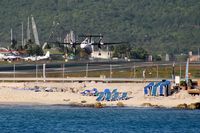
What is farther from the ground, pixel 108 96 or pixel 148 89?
pixel 148 89

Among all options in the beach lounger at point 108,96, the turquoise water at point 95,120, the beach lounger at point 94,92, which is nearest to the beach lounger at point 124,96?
the beach lounger at point 108,96

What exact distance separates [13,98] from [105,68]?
1698 inches

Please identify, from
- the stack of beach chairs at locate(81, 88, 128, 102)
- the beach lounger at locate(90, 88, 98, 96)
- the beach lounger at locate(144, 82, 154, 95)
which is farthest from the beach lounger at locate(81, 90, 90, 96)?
the beach lounger at locate(144, 82, 154, 95)

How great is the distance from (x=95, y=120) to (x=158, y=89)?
59.6 ft

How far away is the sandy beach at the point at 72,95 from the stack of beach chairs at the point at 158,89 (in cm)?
65

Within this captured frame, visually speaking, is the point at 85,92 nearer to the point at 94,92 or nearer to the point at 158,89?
the point at 94,92

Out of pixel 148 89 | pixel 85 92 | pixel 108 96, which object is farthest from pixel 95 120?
pixel 85 92

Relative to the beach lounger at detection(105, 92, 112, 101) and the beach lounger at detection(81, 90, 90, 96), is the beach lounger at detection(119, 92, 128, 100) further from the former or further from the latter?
the beach lounger at detection(81, 90, 90, 96)

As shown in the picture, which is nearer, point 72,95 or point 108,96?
point 108,96

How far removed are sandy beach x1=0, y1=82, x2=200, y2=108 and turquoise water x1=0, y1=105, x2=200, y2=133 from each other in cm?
439

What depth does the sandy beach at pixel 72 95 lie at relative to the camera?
95.1 meters

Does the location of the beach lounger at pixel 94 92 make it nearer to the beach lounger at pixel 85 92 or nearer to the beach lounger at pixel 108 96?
the beach lounger at pixel 85 92

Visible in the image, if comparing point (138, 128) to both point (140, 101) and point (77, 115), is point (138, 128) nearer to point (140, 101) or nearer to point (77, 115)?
point (77, 115)

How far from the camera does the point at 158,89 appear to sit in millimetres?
97312
